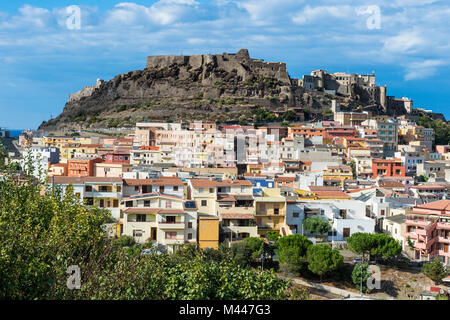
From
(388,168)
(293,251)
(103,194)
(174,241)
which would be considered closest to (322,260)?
(293,251)

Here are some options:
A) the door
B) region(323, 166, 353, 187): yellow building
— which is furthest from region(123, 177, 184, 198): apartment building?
region(323, 166, 353, 187): yellow building

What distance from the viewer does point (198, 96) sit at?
71438 mm

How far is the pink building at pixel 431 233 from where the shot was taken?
2248 centimetres

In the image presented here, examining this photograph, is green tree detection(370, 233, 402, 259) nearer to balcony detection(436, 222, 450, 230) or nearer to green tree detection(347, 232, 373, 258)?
green tree detection(347, 232, 373, 258)

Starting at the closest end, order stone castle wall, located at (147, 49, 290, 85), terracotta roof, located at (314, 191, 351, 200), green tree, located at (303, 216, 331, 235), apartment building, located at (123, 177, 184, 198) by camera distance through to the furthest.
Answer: green tree, located at (303, 216, 331, 235) → apartment building, located at (123, 177, 184, 198) → terracotta roof, located at (314, 191, 351, 200) → stone castle wall, located at (147, 49, 290, 85)

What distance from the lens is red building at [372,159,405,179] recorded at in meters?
42.2

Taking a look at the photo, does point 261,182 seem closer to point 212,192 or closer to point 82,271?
point 212,192

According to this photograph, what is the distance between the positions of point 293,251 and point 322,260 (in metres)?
1.10

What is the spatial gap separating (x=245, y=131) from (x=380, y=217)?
2536 cm

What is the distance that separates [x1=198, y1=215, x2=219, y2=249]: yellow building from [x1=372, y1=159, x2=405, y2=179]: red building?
23.6 meters

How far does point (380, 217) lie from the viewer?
1062 inches

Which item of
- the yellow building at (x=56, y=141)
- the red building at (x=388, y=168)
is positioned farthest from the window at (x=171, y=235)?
the yellow building at (x=56, y=141)
